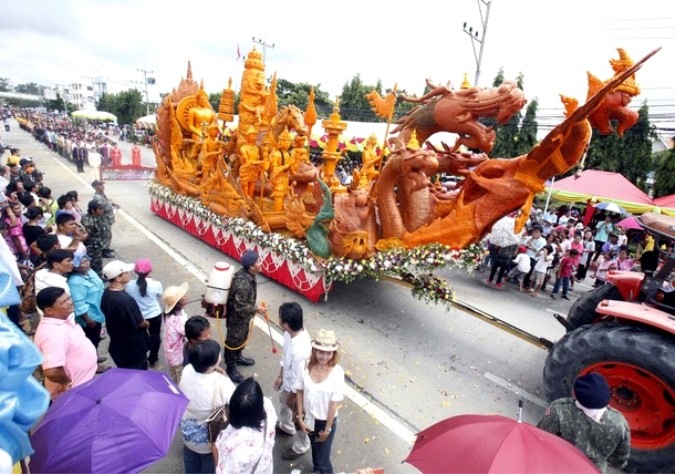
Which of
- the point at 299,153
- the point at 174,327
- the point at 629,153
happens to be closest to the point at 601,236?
the point at 299,153

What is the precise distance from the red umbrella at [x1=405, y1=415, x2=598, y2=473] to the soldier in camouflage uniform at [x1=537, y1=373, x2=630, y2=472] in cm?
57

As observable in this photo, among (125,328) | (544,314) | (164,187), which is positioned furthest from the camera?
(164,187)

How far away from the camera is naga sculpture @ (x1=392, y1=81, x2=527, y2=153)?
15.4 feet

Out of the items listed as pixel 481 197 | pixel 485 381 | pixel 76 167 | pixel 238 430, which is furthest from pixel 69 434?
pixel 76 167

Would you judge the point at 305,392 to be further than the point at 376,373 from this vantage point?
No

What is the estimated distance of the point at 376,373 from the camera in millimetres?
4277

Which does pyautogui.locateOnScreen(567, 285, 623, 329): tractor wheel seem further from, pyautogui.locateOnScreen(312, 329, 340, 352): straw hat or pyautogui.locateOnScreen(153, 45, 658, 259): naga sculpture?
pyautogui.locateOnScreen(312, 329, 340, 352): straw hat

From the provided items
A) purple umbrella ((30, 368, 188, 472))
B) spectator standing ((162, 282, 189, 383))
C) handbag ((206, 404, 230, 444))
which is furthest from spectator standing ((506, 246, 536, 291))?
purple umbrella ((30, 368, 188, 472))

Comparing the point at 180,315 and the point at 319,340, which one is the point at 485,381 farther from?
the point at 180,315

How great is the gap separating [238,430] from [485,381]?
3.41 metres

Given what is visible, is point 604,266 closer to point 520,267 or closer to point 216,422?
point 520,267

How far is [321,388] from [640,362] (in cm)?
275

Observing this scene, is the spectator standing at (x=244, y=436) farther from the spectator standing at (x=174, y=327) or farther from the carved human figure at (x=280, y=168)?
the carved human figure at (x=280, y=168)

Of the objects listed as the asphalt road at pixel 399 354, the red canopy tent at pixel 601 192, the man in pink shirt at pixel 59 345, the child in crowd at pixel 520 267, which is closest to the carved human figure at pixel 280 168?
the asphalt road at pixel 399 354
